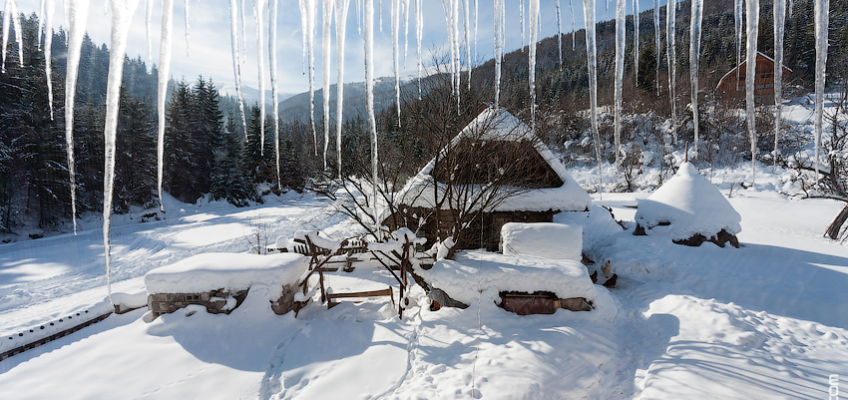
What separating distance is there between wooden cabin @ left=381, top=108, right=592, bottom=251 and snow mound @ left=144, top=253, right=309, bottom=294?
154 inches

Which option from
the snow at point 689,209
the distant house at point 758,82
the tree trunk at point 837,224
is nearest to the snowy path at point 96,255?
the snow at point 689,209

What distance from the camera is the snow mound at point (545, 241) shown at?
816 cm

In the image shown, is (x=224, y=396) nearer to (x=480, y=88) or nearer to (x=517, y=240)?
(x=517, y=240)

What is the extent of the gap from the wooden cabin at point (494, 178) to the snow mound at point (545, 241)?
1362 millimetres

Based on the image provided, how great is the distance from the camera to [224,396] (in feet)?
13.6

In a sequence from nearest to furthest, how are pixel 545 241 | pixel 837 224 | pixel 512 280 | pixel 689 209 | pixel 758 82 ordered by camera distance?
pixel 512 280 → pixel 545 241 → pixel 689 209 → pixel 837 224 → pixel 758 82

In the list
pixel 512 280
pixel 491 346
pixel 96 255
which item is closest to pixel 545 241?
pixel 512 280

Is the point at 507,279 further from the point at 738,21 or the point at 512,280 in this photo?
the point at 738,21

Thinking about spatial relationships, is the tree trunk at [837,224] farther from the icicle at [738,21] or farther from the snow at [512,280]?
the icicle at [738,21]

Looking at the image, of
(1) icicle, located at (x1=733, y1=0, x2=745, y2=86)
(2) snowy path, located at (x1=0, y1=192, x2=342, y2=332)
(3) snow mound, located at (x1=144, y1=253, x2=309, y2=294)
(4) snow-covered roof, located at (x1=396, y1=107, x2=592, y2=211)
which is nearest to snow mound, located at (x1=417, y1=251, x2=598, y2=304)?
(3) snow mound, located at (x1=144, y1=253, x2=309, y2=294)

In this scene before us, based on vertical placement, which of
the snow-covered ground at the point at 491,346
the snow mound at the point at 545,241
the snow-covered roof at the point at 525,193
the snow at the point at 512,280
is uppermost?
the snow-covered roof at the point at 525,193

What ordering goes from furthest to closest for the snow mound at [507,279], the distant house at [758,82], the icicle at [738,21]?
1. the distant house at [758,82]
2. the snow mound at [507,279]
3. the icicle at [738,21]

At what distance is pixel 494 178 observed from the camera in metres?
9.83

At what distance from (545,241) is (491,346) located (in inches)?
154
